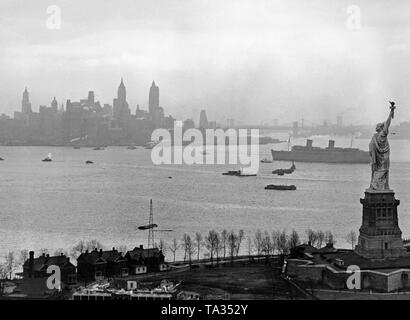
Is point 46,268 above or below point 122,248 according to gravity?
above

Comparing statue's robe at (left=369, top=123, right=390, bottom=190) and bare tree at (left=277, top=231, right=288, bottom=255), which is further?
bare tree at (left=277, top=231, right=288, bottom=255)

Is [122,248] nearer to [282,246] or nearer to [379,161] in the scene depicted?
[282,246]

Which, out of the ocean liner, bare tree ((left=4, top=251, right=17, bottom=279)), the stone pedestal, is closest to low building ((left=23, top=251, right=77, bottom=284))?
bare tree ((left=4, top=251, right=17, bottom=279))

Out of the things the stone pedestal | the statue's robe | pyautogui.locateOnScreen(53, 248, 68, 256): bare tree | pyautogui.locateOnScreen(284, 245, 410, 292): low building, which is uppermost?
the statue's robe

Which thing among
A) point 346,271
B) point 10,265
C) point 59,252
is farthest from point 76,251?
point 346,271

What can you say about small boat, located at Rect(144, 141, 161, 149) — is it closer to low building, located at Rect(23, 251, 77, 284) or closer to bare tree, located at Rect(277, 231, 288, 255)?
bare tree, located at Rect(277, 231, 288, 255)

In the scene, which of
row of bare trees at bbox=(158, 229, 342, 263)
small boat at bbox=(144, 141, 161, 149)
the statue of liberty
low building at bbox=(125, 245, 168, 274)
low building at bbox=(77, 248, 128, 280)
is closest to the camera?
the statue of liberty

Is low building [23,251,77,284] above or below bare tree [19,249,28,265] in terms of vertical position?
above
